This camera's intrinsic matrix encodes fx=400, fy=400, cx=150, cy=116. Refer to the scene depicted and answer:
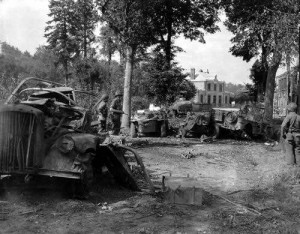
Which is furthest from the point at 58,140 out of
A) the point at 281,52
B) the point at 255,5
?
the point at 255,5

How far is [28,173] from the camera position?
6.10 meters

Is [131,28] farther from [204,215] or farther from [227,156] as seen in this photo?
[204,215]

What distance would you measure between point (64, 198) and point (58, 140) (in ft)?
3.25

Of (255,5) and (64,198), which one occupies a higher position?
(255,5)

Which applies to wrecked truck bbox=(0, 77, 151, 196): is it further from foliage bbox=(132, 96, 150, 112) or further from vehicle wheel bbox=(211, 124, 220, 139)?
foliage bbox=(132, 96, 150, 112)

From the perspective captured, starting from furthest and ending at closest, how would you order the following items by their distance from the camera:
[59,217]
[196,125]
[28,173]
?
[196,125] < [28,173] < [59,217]

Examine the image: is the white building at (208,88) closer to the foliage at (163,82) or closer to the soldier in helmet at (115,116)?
the foliage at (163,82)

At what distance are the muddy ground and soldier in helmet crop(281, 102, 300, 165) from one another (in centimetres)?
70

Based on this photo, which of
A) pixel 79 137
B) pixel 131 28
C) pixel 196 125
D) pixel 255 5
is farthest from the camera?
pixel 255 5

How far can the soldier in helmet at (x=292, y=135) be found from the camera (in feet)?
33.7

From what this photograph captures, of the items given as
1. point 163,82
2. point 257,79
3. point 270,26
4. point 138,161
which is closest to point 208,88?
point 257,79

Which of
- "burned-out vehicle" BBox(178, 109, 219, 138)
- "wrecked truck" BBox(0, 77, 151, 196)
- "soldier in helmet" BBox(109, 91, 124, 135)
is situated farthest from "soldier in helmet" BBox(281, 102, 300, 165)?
"burned-out vehicle" BBox(178, 109, 219, 138)

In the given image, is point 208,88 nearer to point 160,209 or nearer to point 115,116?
point 115,116

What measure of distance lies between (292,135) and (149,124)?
8013mm
